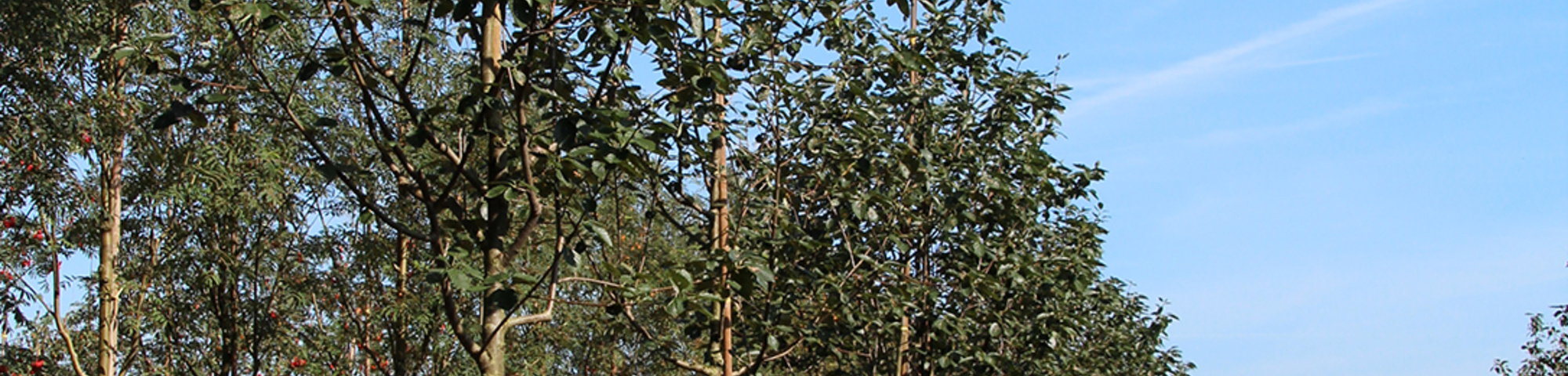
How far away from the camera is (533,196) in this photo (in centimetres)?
312

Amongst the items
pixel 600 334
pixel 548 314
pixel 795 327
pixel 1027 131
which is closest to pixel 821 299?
pixel 795 327

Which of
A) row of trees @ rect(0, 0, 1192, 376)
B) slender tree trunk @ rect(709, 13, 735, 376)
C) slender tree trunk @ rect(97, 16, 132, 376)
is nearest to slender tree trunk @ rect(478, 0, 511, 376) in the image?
row of trees @ rect(0, 0, 1192, 376)

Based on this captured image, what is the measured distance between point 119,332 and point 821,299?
6660 millimetres

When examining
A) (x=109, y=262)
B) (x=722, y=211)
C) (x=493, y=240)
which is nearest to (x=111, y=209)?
(x=109, y=262)

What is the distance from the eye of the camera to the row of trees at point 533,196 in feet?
10.7

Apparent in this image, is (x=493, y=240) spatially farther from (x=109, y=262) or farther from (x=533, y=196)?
(x=109, y=262)

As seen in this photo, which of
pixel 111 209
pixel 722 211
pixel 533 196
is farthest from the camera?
pixel 111 209

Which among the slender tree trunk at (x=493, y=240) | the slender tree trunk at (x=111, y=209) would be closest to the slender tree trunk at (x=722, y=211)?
the slender tree trunk at (x=493, y=240)

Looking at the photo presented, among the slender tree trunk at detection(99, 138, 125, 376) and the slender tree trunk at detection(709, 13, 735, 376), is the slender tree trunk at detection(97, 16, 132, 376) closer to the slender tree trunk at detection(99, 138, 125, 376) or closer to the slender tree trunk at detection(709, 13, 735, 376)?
the slender tree trunk at detection(99, 138, 125, 376)

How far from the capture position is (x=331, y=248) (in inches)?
398

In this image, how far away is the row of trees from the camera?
10.7ft

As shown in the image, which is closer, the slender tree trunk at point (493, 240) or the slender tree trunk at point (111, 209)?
the slender tree trunk at point (493, 240)

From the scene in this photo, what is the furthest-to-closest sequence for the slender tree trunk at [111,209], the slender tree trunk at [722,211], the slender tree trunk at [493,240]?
1. the slender tree trunk at [111,209]
2. the slender tree trunk at [722,211]
3. the slender tree trunk at [493,240]

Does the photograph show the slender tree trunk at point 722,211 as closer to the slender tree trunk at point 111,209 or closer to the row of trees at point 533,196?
the row of trees at point 533,196
